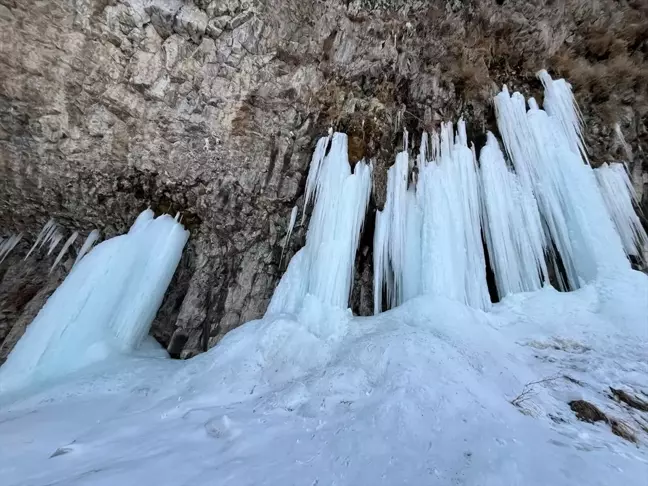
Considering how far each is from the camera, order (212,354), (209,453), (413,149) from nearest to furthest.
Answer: (209,453) → (212,354) → (413,149)

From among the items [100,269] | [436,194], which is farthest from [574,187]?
[100,269]

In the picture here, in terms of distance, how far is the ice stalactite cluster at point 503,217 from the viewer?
294 inches

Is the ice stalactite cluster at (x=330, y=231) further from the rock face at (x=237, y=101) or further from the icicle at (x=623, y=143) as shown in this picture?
the icicle at (x=623, y=143)

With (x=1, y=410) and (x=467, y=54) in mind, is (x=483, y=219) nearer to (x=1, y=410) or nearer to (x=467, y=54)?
(x=467, y=54)

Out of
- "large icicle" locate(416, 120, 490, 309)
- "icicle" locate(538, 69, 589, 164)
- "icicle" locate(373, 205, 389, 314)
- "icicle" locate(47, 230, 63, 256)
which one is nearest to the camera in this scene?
"large icicle" locate(416, 120, 490, 309)

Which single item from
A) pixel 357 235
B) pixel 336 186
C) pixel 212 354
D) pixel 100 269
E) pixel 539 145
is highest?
pixel 539 145

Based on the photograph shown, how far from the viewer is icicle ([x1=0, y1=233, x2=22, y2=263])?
11.0 meters

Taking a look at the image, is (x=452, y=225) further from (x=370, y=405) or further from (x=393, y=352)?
(x=370, y=405)

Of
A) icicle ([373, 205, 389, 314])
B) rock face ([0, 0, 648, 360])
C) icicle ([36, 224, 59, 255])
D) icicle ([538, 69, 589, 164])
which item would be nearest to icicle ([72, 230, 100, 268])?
rock face ([0, 0, 648, 360])

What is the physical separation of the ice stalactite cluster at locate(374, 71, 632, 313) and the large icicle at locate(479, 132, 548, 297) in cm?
2

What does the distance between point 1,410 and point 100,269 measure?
10.9ft

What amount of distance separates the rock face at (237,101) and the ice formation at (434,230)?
74 centimetres

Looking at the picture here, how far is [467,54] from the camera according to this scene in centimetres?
1037

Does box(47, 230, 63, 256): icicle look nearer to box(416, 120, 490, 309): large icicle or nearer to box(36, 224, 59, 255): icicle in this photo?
box(36, 224, 59, 255): icicle
